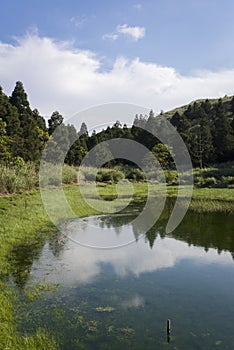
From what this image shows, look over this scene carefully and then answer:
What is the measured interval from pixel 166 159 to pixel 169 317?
46.1 meters

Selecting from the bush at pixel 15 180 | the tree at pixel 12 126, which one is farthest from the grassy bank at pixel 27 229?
the tree at pixel 12 126

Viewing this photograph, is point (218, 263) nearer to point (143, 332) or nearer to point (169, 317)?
point (169, 317)

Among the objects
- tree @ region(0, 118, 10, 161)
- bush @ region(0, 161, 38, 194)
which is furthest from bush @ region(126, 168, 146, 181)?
bush @ region(0, 161, 38, 194)

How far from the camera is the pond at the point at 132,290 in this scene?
6.39 metres

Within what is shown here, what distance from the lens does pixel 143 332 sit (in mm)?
6500

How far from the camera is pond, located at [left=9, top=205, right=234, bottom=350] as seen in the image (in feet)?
21.0

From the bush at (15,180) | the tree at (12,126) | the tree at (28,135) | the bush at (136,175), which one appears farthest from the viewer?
the bush at (136,175)

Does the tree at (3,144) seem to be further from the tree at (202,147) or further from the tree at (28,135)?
the tree at (202,147)

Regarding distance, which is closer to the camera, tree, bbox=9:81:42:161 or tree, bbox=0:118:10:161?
tree, bbox=0:118:10:161

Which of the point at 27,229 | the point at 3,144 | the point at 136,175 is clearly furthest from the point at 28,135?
the point at 27,229

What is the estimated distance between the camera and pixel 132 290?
8758mm

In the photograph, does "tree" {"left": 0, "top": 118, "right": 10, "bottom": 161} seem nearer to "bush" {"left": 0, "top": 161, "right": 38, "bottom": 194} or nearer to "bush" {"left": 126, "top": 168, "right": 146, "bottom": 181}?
"bush" {"left": 0, "top": 161, "right": 38, "bottom": 194}

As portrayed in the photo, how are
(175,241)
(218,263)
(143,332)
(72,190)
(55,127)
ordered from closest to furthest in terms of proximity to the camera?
(143,332)
(218,263)
(175,241)
(72,190)
(55,127)

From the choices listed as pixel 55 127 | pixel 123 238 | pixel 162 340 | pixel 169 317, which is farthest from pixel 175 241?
pixel 55 127
